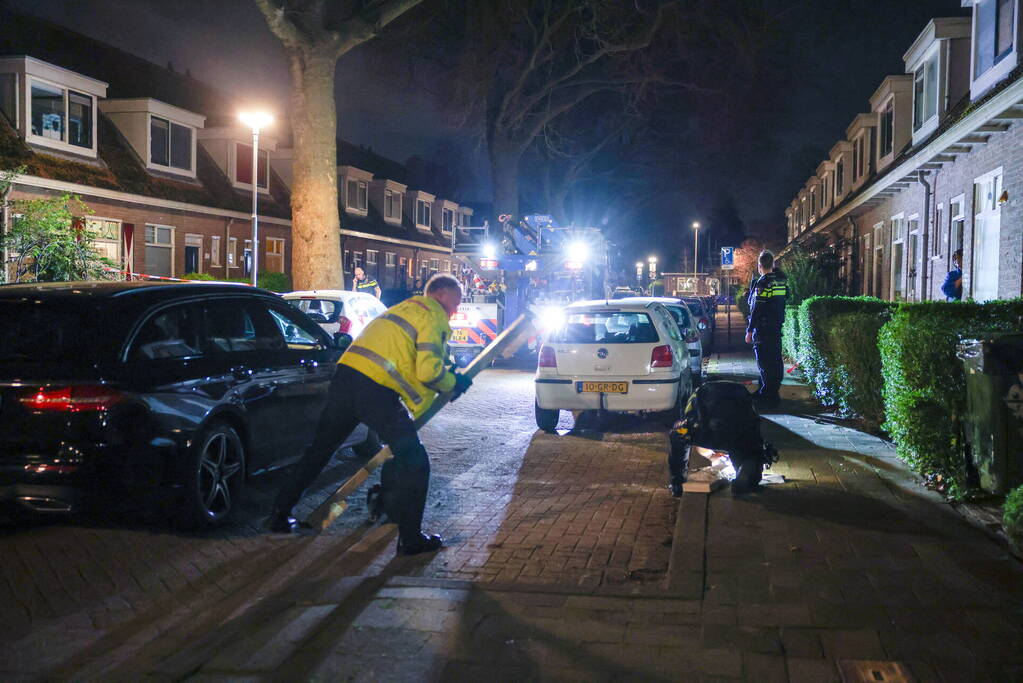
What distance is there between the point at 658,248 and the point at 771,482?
82.1 m

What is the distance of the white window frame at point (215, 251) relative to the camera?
1098 inches

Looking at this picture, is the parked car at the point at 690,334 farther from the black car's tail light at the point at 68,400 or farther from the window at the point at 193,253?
the window at the point at 193,253

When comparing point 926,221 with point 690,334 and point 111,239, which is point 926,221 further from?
point 111,239

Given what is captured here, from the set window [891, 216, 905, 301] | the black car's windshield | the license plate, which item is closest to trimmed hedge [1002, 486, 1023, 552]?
the black car's windshield

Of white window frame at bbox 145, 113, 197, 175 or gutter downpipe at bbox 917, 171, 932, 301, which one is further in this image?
white window frame at bbox 145, 113, 197, 175

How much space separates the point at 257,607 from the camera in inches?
184

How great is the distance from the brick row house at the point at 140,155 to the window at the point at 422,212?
8873 millimetres

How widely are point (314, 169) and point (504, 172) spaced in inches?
537

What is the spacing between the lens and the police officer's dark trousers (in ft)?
18.3

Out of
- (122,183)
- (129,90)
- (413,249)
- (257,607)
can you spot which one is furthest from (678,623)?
(413,249)

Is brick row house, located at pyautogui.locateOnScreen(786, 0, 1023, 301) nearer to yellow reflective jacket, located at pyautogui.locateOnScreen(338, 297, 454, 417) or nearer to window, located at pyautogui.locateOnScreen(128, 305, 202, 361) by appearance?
yellow reflective jacket, located at pyautogui.locateOnScreen(338, 297, 454, 417)

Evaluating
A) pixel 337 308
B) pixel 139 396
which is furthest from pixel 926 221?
pixel 139 396

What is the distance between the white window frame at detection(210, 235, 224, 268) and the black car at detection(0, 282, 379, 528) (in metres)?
21.8

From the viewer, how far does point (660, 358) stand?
10203 millimetres
